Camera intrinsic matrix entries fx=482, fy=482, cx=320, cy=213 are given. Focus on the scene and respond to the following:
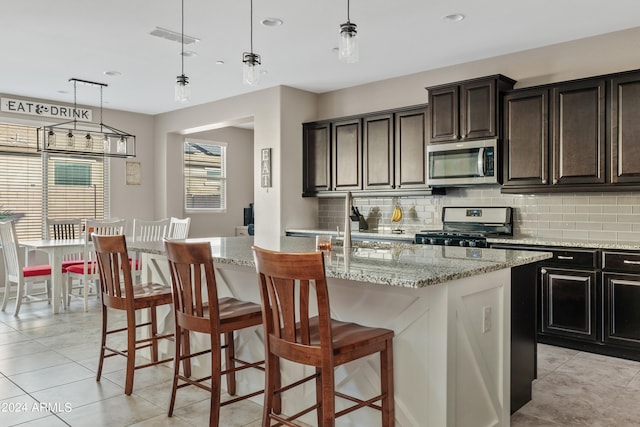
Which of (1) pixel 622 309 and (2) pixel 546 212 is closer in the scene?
(1) pixel 622 309

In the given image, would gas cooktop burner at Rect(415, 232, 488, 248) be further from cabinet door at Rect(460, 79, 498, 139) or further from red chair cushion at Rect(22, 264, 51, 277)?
red chair cushion at Rect(22, 264, 51, 277)

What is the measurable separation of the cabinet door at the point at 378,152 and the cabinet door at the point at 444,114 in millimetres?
632

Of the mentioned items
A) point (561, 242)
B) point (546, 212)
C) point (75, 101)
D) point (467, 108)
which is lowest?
Result: point (561, 242)

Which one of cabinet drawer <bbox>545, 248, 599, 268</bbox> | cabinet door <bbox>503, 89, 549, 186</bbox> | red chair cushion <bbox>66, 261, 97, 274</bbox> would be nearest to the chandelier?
red chair cushion <bbox>66, 261, 97, 274</bbox>


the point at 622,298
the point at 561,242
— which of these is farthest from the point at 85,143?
the point at 622,298

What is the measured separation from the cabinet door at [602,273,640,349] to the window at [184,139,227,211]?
637cm

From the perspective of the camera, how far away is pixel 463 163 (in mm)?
4758

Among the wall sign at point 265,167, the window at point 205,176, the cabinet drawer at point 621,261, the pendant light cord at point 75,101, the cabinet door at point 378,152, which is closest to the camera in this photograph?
the cabinet drawer at point 621,261

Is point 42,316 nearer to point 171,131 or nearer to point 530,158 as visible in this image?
point 171,131

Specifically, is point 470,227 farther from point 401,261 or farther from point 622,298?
point 401,261

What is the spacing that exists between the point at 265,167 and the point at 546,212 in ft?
11.0

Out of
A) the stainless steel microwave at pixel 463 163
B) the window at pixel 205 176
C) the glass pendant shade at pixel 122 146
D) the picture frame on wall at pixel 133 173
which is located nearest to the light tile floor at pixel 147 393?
the stainless steel microwave at pixel 463 163

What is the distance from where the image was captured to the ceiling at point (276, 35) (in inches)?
146

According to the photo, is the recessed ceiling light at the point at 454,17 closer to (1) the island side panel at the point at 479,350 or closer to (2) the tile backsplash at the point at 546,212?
(2) the tile backsplash at the point at 546,212
